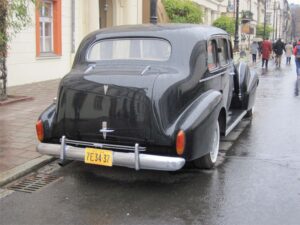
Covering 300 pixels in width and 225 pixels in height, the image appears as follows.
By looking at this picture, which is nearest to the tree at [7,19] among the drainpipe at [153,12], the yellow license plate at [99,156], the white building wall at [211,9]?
the drainpipe at [153,12]

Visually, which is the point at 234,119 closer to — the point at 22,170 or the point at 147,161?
the point at 147,161

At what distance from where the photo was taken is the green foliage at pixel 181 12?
22938mm

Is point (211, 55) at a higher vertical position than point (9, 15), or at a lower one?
lower

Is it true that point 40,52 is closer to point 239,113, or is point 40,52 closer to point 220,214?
point 239,113

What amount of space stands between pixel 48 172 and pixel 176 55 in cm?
216

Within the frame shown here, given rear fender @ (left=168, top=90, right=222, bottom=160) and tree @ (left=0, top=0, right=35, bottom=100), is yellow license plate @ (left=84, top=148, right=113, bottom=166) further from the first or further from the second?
tree @ (left=0, top=0, right=35, bottom=100)

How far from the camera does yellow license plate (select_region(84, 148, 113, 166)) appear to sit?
17.5ft

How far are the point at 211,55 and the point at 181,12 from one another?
55.6 feet

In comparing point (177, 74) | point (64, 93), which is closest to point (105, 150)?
point (64, 93)

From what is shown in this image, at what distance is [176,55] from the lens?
19.9ft

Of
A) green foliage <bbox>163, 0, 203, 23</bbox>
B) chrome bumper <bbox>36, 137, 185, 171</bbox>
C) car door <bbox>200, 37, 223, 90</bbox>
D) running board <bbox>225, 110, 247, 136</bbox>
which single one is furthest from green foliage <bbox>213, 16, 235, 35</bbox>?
chrome bumper <bbox>36, 137, 185, 171</bbox>

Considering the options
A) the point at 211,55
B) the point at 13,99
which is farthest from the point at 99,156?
the point at 13,99

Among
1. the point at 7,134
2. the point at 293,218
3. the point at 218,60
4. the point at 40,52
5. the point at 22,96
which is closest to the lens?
the point at 293,218

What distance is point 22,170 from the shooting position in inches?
236
